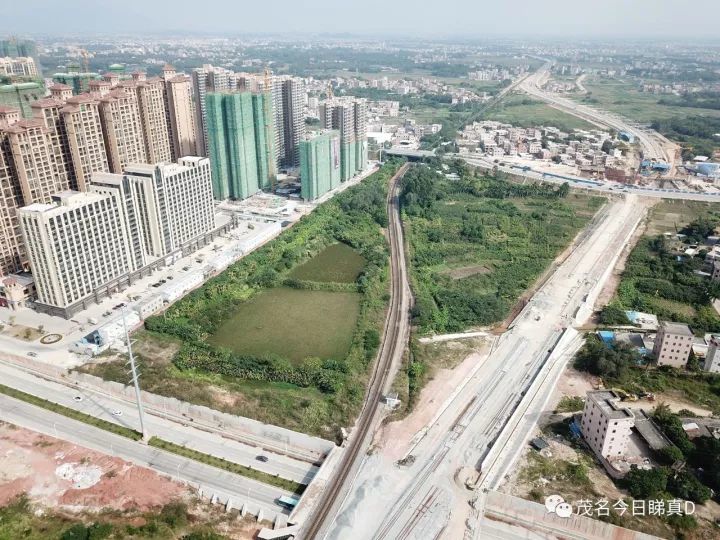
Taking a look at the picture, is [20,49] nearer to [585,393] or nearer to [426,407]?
[426,407]

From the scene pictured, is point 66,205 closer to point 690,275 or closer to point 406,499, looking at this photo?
point 406,499

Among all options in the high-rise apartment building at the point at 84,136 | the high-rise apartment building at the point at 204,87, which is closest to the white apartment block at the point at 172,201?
the high-rise apartment building at the point at 84,136

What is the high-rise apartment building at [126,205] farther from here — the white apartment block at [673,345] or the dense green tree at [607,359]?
the white apartment block at [673,345]

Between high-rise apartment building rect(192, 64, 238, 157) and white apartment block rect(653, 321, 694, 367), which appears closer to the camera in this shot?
white apartment block rect(653, 321, 694, 367)

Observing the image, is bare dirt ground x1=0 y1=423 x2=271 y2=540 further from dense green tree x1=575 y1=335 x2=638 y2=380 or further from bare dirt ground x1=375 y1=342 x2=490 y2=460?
dense green tree x1=575 y1=335 x2=638 y2=380

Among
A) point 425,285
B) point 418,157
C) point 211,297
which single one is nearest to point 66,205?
point 211,297

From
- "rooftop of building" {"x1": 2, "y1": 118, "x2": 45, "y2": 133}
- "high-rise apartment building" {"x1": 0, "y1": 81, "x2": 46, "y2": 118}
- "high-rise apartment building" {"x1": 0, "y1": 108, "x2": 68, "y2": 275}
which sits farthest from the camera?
"high-rise apartment building" {"x1": 0, "y1": 81, "x2": 46, "y2": 118}

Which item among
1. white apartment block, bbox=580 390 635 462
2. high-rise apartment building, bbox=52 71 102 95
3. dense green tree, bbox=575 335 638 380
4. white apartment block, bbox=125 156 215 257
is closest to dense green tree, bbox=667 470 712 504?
white apartment block, bbox=580 390 635 462
